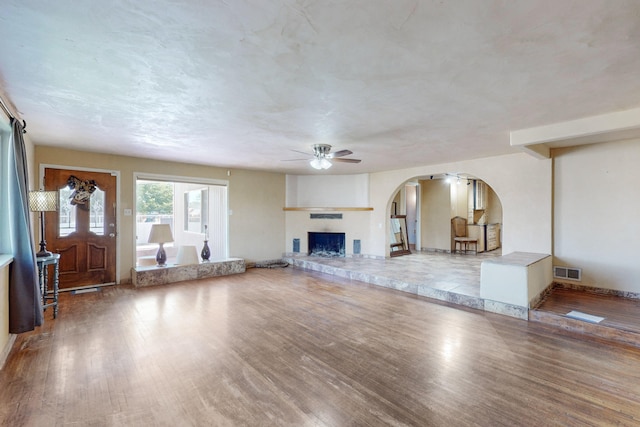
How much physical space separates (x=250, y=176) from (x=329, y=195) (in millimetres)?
2289

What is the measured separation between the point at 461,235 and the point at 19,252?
9.78 m

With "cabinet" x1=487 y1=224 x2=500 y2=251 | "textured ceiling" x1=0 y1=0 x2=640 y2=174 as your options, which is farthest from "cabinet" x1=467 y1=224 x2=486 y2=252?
"textured ceiling" x1=0 y1=0 x2=640 y2=174

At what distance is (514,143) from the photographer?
4.14 metres

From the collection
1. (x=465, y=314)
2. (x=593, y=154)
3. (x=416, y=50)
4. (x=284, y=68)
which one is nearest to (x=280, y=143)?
(x=284, y=68)

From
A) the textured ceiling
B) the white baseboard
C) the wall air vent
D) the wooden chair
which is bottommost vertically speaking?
the white baseboard

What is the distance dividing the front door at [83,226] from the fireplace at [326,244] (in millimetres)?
4701

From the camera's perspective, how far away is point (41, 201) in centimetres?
360

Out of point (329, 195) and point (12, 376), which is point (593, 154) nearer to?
point (329, 195)

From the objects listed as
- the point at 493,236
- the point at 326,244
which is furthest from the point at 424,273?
the point at 493,236

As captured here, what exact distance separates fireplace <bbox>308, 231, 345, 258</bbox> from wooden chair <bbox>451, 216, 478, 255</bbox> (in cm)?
357

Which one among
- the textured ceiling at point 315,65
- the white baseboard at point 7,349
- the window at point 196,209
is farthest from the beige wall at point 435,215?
the white baseboard at point 7,349

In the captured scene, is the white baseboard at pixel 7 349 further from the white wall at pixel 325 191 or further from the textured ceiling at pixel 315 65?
the white wall at pixel 325 191

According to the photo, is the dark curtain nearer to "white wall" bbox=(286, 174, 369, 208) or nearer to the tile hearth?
the tile hearth

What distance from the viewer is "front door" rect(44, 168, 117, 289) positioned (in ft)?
16.8
